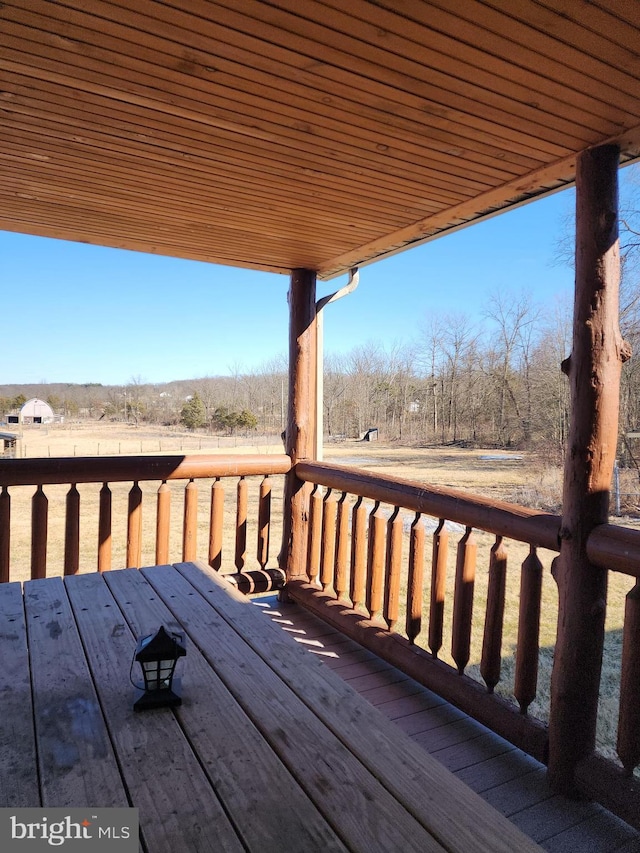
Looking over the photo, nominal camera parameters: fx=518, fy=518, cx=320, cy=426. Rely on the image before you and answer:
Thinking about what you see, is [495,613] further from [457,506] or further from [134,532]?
[134,532]

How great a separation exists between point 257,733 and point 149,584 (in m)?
1.00

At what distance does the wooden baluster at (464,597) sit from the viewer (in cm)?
210

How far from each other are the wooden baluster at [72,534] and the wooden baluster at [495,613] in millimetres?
1967

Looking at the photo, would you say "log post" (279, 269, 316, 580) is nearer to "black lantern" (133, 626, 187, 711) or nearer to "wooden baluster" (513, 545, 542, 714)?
"wooden baluster" (513, 545, 542, 714)

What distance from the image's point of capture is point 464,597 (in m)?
2.10

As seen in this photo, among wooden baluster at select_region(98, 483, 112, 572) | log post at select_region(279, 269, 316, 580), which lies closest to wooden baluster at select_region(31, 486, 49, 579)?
wooden baluster at select_region(98, 483, 112, 572)

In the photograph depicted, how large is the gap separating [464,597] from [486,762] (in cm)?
56

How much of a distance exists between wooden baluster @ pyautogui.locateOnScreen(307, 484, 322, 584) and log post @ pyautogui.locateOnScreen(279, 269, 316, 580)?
11cm

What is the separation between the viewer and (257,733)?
0.96 meters

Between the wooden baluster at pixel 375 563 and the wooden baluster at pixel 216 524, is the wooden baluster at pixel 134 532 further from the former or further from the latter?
the wooden baluster at pixel 375 563

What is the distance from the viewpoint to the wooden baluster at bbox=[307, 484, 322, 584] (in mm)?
3271

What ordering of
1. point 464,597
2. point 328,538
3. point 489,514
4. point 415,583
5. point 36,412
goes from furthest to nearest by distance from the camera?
point 36,412 → point 328,538 → point 415,583 → point 464,597 → point 489,514

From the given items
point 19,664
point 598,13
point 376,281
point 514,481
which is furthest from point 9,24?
point 376,281

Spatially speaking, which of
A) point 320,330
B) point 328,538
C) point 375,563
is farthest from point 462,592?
point 320,330
